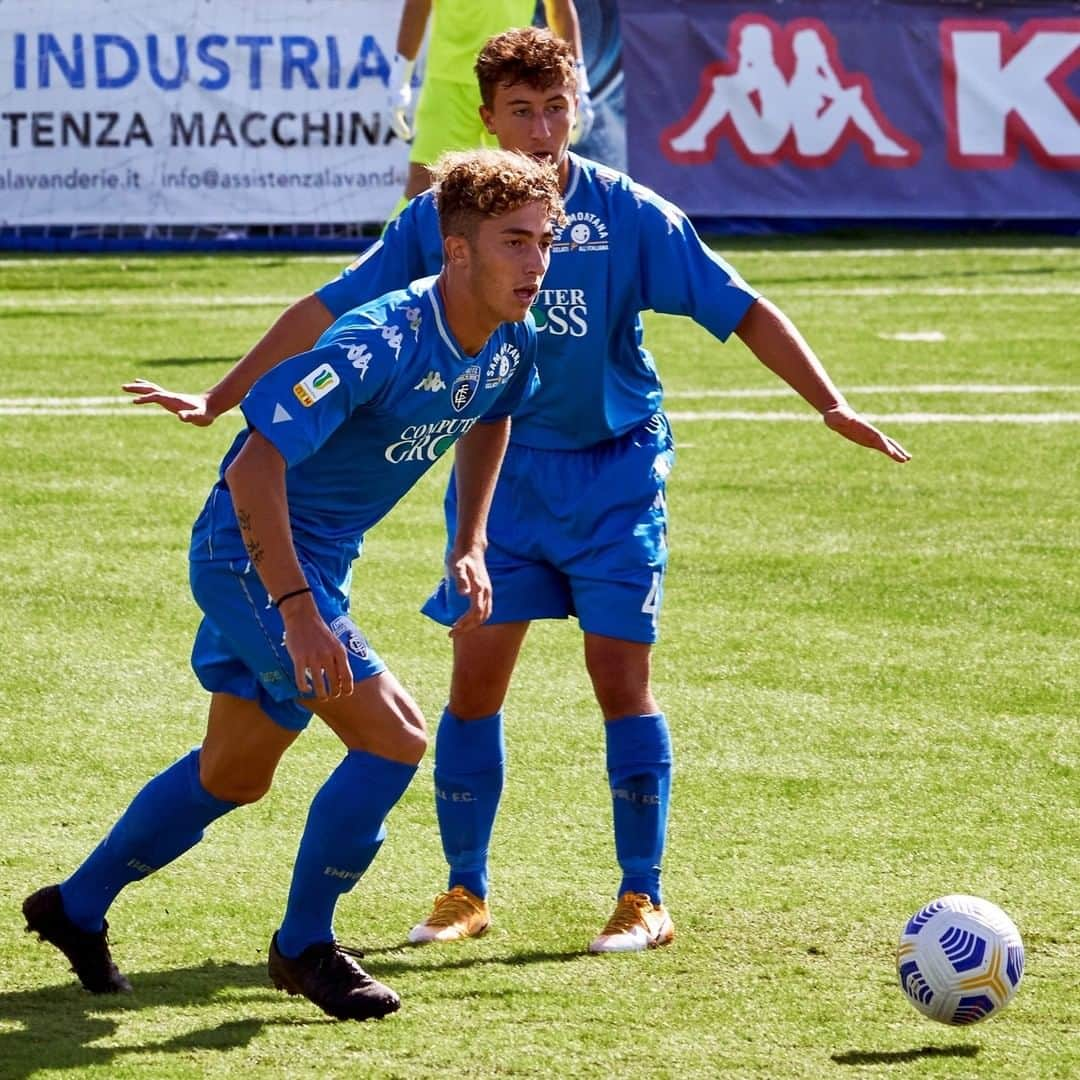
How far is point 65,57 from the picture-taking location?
16391mm

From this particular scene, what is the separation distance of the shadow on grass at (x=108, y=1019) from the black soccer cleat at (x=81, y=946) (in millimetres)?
29

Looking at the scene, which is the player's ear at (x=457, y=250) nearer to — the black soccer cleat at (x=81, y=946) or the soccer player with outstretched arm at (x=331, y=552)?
the soccer player with outstretched arm at (x=331, y=552)

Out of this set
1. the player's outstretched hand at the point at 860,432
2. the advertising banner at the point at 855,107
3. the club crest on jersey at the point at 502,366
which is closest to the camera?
the club crest on jersey at the point at 502,366

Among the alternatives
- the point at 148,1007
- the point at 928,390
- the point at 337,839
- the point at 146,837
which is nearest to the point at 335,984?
the point at 337,839

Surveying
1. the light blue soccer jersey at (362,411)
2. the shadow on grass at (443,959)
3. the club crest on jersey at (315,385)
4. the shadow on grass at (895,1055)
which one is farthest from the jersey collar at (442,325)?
the shadow on grass at (895,1055)

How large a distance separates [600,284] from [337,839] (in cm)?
150

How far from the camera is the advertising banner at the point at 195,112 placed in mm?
16359

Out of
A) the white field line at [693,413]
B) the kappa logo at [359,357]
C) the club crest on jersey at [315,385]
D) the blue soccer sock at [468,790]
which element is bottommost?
the white field line at [693,413]

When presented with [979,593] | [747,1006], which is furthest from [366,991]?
[979,593]

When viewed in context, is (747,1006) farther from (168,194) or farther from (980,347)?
(168,194)

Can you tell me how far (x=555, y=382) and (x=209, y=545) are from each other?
1.11 metres

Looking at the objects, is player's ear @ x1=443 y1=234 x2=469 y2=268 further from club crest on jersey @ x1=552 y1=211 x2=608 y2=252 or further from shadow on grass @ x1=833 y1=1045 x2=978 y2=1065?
shadow on grass @ x1=833 y1=1045 x2=978 y2=1065

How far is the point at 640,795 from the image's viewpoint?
16.5ft

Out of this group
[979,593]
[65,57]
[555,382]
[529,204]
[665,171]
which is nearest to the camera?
[529,204]
